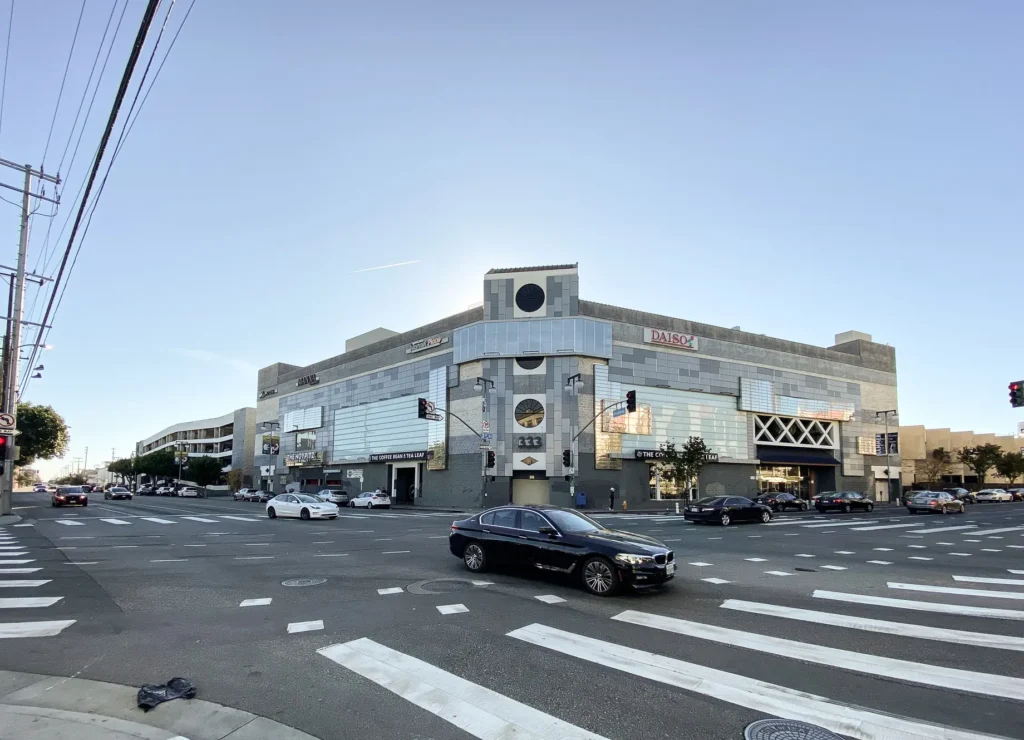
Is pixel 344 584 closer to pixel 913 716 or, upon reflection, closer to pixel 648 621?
pixel 648 621

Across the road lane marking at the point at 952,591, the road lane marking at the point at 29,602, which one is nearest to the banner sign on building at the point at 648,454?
the road lane marking at the point at 952,591

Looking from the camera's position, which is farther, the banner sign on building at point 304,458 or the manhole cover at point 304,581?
the banner sign on building at point 304,458

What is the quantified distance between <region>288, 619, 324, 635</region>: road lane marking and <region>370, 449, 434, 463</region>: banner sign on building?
44.9 metres

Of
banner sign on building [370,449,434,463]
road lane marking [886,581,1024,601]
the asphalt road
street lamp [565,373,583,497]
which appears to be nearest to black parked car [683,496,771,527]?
the asphalt road

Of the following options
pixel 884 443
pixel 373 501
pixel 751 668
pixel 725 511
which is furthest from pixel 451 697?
pixel 884 443

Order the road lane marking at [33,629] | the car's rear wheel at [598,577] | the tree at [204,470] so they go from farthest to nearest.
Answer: the tree at [204,470]
the car's rear wheel at [598,577]
the road lane marking at [33,629]

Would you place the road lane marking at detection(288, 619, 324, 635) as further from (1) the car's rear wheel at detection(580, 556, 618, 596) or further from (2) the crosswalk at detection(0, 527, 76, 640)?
(1) the car's rear wheel at detection(580, 556, 618, 596)

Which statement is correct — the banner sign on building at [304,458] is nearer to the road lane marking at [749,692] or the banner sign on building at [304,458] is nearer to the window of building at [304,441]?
the window of building at [304,441]

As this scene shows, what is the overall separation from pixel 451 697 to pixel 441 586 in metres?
5.32

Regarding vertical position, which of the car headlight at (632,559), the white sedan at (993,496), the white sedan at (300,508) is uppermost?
the car headlight at (632,559)

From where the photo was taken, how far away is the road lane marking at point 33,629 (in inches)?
290

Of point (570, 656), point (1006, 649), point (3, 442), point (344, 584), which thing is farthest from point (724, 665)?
point (3, 442)

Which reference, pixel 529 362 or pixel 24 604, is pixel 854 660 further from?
pixel 529 362

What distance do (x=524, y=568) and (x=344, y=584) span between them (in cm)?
326
